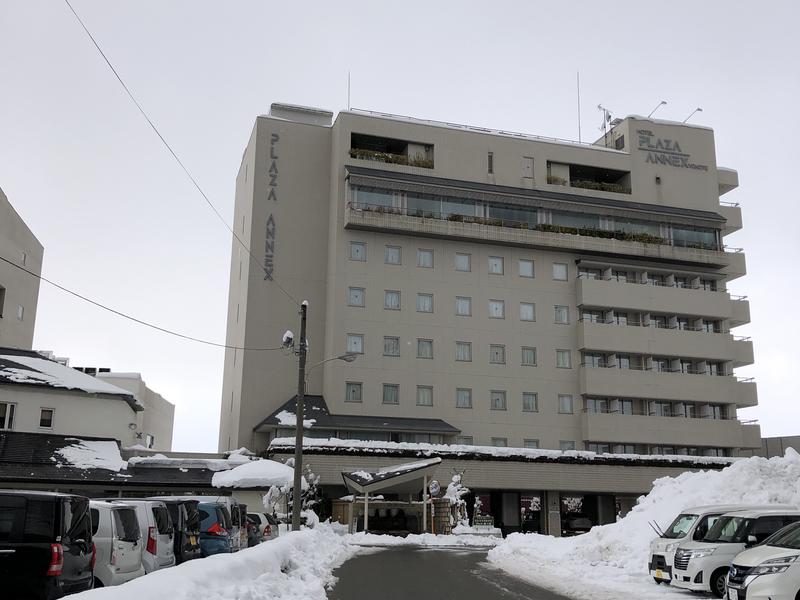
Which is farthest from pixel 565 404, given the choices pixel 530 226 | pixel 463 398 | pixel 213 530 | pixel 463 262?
pixel 213 530

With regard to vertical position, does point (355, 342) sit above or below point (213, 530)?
above

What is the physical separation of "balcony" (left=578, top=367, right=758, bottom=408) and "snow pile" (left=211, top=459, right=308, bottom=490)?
2800 centimetres

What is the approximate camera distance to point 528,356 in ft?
202

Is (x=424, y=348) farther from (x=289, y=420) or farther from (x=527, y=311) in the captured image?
(x=289, y=420)

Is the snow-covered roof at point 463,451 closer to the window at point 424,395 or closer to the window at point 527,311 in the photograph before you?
the window at point 424,395

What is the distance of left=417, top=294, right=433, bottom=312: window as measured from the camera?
60.2 metres

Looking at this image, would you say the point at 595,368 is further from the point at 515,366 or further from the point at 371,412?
the point at 371,412

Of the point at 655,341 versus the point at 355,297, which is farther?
the point at 655,341

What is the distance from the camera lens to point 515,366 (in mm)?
60938

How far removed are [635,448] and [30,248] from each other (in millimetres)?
49745

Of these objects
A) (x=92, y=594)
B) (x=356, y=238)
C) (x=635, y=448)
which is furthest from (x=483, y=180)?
(x=92, y=594)

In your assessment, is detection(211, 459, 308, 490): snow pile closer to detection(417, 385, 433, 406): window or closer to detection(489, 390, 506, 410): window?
detection(417, 385, 433, 406): window

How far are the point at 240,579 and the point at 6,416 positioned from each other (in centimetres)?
3259

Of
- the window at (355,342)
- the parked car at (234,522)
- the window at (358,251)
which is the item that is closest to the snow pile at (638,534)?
the parked car at (234,522)
